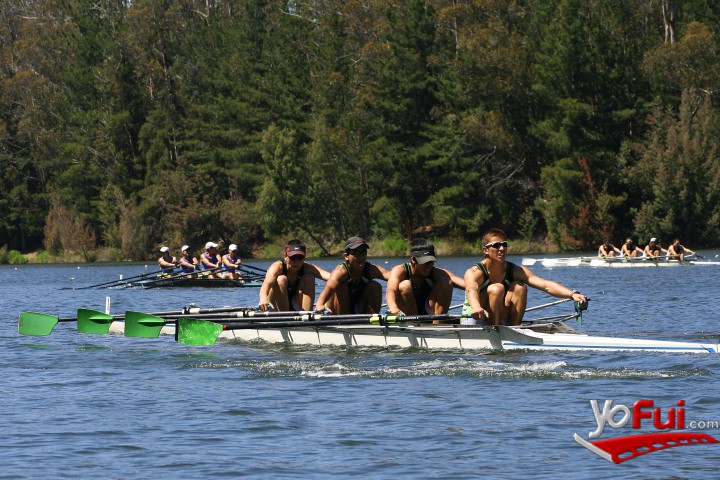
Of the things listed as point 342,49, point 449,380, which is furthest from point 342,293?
point 342,49

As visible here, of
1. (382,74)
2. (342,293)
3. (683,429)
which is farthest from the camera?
(382,74)

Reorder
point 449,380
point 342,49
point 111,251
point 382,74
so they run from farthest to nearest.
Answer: point 111,251 → point 342,49 → point 382,74 → point 449,380

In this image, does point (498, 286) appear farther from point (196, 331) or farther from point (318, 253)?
point (318, 253)

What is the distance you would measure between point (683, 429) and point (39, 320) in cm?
1260

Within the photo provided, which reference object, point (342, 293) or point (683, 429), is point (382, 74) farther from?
point (683, 429)

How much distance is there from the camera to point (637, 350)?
15.2m

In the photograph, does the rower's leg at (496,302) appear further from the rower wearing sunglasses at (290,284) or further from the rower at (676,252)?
the rower at (676,252)

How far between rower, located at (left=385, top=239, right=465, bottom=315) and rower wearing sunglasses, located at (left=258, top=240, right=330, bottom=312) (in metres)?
1.97

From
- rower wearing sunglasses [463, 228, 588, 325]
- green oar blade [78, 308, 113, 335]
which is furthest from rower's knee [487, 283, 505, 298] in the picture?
green oar blade [78, 308, 113, 335]

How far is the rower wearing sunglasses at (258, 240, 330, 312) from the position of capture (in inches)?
727

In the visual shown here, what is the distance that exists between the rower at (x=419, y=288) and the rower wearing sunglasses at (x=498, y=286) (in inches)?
31.1

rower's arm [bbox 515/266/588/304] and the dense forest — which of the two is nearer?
rower's arm [bbox 515/266/588/304]

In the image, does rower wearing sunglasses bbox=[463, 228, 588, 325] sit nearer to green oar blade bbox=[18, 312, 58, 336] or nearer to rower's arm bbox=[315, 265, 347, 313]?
rower's arm bbox=[315, 265, 347, 313]

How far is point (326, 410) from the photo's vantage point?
12.7 metres
